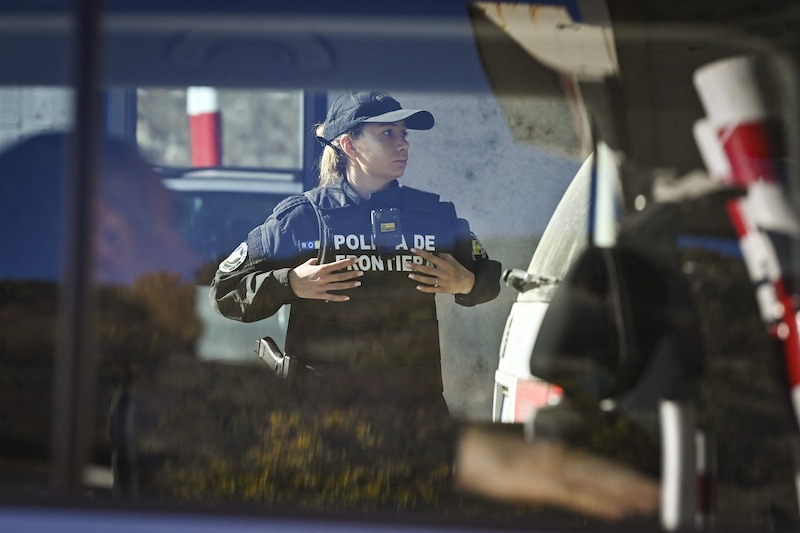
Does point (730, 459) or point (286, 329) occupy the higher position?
point (286, 329)

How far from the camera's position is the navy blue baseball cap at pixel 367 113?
198cm

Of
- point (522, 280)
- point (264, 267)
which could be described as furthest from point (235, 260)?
point (522, 280)

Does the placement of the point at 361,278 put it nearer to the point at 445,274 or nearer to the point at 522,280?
the point at 445,274

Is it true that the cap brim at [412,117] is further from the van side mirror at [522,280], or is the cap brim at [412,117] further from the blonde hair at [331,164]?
the van side mirror at [522,280]

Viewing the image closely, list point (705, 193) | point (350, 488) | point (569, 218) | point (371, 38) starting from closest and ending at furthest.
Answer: point (350, 488) < point (705, 193) < point (371, 38) < point (569, 218)

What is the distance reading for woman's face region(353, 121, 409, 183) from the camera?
2.09m

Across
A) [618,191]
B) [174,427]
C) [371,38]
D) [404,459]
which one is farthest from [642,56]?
[174,427]

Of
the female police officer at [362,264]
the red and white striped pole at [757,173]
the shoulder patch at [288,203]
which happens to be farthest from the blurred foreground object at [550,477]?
the shoulder patch at [288,203]

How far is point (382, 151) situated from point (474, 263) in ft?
1.20

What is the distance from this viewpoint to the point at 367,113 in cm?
206

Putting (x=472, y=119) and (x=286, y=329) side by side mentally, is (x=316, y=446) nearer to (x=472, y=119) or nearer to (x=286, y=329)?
(x=286, y=329)

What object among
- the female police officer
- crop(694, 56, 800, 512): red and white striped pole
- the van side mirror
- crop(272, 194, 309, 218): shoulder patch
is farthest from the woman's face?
crop(694, 56, 800, 512): red and white striped pole

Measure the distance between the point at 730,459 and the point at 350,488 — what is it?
0.62 meters

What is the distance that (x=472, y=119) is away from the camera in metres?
1.98
